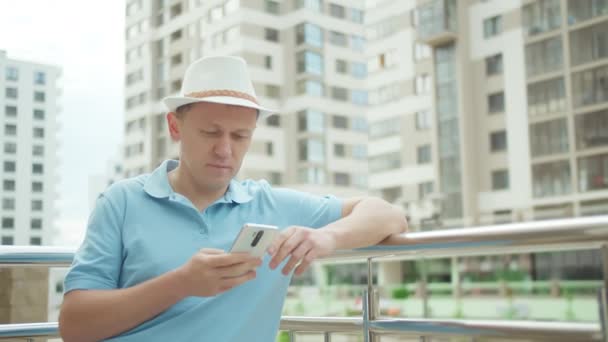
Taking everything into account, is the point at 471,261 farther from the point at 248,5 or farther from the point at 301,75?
the point at 248,5

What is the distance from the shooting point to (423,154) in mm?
27688

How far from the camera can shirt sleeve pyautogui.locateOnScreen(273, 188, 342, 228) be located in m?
1.42

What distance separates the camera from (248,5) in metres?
33.3

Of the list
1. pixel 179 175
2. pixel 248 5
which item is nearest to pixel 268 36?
pixel 248 5

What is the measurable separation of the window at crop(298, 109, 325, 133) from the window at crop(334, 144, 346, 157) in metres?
1.06

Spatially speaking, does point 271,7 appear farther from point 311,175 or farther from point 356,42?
point 311,175

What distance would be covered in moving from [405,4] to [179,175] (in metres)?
29.2

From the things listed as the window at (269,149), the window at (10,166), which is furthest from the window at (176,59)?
the window at (10,166)

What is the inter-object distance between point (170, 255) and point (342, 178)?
107 feet

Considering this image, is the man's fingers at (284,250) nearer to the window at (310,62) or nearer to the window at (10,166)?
the window at (10,166)

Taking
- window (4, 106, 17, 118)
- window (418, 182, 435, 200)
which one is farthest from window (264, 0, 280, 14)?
window (4, 106, 17, 118)

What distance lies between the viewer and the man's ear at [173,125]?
1360 mm

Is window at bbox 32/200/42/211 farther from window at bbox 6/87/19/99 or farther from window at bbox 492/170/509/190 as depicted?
window at bbox 492/170/509/190

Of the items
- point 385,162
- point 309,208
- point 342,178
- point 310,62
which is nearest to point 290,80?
point 310,62
